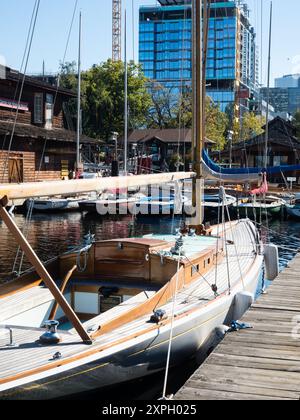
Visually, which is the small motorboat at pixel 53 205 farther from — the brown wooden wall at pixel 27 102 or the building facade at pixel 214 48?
the building facade at pixel 214 48

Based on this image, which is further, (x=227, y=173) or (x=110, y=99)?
(x=110, y=99)

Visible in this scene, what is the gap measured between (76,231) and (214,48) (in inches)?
5250

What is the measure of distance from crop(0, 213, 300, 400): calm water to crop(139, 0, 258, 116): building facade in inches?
4085

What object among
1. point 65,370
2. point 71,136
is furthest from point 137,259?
point 71,136

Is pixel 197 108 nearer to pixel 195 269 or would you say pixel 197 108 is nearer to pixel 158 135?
pixel 195 269

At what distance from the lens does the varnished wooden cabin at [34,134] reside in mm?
36750

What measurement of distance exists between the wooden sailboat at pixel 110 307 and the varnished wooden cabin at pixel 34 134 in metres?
24.2

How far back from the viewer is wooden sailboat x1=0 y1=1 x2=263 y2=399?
6918 millimetres

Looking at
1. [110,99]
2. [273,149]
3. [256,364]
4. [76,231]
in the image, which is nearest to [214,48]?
[110,99]

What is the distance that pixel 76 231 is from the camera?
28.1m
